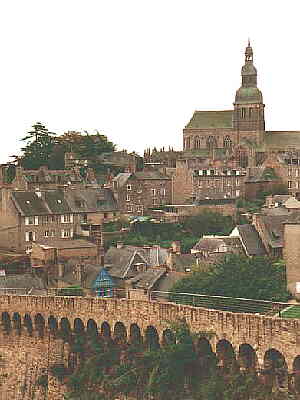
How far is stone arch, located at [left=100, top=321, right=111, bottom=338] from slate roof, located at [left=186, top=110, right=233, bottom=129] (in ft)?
262

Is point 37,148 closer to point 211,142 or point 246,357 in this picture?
point 211,142

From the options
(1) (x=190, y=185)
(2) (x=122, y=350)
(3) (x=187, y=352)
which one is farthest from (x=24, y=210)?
(3) (x=187, y=352)

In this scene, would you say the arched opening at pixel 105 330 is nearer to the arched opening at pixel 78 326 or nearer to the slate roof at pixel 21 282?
the arched opening at pixel 78 326

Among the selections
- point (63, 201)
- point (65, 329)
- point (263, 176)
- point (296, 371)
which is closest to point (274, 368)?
point (296, 371)

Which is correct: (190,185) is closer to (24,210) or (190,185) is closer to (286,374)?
(24,210)

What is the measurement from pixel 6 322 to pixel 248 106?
72688 mm

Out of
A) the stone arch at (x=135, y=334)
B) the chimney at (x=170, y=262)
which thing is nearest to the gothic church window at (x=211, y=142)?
the chimney at (x=170, y=262)

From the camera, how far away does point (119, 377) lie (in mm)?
33375

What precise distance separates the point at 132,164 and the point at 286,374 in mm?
62210

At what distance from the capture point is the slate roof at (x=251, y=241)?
5604 cm

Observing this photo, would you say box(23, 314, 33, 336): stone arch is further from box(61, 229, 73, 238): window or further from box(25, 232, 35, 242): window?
box(61, 229, 73, 238): window

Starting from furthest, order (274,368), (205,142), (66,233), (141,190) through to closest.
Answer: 1. (205,142)
2. (141,190)
3. (66,233)
4. (274,368)

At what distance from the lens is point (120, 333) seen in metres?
34.6

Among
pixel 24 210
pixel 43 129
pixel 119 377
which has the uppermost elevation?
pixel 43 129
